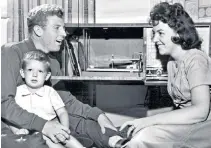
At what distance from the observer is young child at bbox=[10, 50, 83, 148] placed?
115 cm

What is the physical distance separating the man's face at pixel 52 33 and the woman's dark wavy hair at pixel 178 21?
38 cm

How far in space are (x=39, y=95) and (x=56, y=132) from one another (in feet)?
0.54

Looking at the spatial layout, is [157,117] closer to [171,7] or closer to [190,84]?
[190,84]

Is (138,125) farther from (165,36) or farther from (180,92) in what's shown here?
(165,36)

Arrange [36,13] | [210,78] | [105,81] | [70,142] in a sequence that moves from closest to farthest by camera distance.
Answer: [210,78], [70,142], [36,13], [105,81]

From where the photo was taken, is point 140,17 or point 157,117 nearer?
point 157,117

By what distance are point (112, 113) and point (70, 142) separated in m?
0.31

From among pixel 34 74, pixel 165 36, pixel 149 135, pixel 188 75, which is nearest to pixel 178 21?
pixel 165 36

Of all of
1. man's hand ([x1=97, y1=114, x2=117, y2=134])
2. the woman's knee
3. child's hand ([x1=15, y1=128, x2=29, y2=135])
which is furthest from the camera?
man's hand ([x1=97, y1=114, x2=117, y2=134])

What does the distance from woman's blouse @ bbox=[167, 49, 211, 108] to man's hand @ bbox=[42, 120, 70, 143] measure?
0.44 metres

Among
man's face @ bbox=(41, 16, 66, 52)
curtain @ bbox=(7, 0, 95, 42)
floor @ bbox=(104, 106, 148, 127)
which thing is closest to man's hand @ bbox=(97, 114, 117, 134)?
floor @ bbox=(104, 106, 148, 127)

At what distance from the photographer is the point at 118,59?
4.86 feet

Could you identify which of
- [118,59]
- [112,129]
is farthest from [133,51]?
[112,129]

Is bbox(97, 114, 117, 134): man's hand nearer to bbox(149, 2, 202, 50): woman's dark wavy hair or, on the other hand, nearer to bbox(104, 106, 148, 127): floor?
bbox(104, 106, 148, 127): floor
